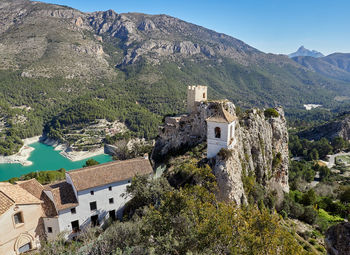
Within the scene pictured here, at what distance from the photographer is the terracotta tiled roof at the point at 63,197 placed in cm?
2269

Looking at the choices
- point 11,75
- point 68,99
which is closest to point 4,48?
point 11,75

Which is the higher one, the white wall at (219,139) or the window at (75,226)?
the white wall at (219,139)

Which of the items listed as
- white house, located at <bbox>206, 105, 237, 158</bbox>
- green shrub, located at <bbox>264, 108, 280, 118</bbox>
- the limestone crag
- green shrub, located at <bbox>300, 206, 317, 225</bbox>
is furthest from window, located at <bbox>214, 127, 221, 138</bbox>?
green shrub, located at <bbox>300, 206, 317, 225</bbox>

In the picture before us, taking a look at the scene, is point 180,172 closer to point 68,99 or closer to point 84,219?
point 84,219

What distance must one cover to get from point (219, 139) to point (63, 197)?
18032mm

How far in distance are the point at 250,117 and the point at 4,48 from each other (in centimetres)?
18078

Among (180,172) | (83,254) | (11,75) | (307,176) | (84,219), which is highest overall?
(11,75)

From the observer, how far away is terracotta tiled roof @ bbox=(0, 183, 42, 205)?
21.1m

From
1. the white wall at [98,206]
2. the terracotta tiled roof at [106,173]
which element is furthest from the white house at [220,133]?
the white wall at [98,206]

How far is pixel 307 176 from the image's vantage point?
214ft

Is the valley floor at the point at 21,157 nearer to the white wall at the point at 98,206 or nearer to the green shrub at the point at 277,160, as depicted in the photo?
the white wall at the point at 98,206

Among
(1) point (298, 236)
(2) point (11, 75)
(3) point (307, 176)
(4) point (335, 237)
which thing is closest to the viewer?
(4) point (335, 237)

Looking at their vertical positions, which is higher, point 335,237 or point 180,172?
point 335,237

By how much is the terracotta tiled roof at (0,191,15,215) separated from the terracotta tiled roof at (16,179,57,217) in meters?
3.54
